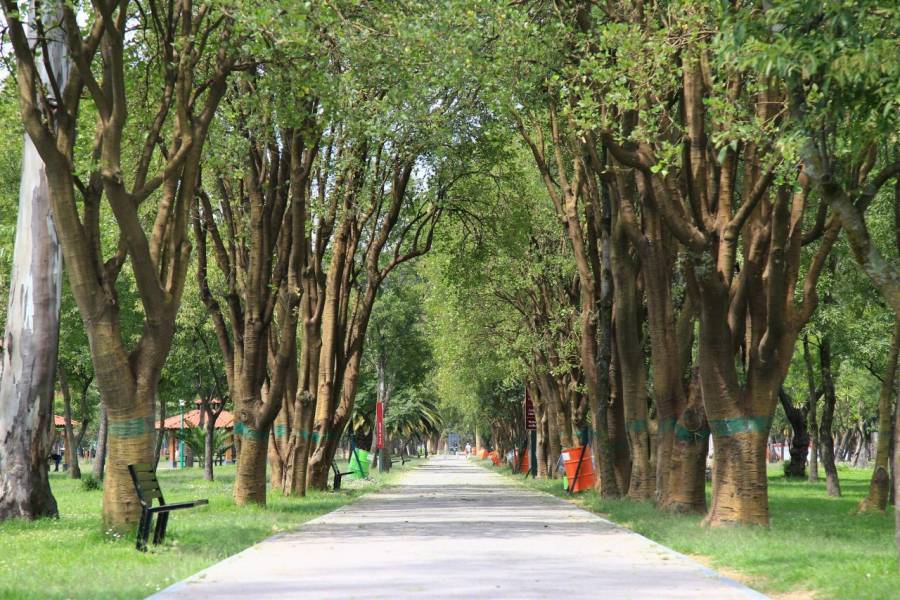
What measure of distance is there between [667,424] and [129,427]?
32.3ft

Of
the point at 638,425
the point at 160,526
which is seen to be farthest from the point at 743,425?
the point at 160,526

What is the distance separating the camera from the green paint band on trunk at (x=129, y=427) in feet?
47.0

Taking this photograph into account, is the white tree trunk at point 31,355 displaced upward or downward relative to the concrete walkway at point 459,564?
upward

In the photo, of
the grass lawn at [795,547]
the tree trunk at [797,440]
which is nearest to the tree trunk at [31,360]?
the grass lawn at [795,547]

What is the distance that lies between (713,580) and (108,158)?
27.1 feet

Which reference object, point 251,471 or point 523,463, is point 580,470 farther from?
point 523,463

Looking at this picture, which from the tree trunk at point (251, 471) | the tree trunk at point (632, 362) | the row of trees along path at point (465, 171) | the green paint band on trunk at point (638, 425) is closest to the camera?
the row of trees along path at point (465, 171)

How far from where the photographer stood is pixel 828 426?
34562mm

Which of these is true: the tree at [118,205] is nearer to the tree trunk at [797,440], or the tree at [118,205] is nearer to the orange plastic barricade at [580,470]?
the orange plastic barricade at [580,470]

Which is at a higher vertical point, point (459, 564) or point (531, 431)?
point (531, 431)

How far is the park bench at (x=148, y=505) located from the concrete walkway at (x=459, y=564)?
1028 millimetres

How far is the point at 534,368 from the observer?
43469 millimetres

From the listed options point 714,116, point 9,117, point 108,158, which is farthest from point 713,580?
point 9,117

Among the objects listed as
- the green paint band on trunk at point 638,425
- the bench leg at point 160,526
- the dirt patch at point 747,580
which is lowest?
the dirt patch at point 747,580
